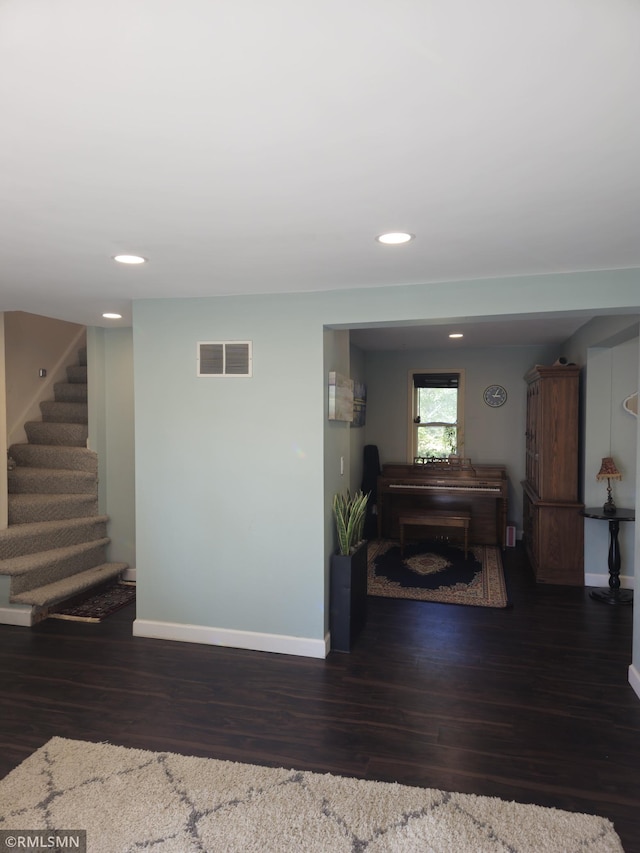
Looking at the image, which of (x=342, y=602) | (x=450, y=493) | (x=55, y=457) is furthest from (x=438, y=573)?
(x=55, y=457)

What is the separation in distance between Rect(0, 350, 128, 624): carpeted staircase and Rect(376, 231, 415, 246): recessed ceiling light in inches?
140

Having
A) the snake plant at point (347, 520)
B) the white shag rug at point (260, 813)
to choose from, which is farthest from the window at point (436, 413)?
the white shag rug at point (260, 813)

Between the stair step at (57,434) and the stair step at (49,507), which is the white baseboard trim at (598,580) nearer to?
the stair step at (49,507)

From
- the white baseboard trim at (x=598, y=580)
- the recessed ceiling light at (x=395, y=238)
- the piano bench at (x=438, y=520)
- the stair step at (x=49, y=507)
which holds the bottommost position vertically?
the white baseboard trim at (x=598, y=580)

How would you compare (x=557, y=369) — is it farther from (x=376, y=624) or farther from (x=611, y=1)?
(x=611, y=1)

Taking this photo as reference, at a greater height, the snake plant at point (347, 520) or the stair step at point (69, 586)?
the snake plant at point (347, 520)

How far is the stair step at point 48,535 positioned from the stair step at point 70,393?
5.09 ft

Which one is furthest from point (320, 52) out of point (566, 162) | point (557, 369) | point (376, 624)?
point (557, 369)

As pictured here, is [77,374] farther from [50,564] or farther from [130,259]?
[130,259]

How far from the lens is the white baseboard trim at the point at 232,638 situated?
3574 mm

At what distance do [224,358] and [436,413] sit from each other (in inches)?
162

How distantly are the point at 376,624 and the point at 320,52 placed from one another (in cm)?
368

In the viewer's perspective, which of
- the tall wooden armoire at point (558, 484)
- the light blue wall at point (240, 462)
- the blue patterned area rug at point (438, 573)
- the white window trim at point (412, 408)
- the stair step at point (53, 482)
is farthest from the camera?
the white window trim at point (412, 408)

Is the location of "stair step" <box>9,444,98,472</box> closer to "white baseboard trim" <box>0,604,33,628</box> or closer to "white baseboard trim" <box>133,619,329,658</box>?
"white baseboard trim" <box>0,604,33,628</box>
